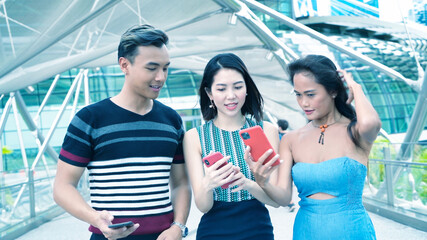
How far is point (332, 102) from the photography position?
2582mm

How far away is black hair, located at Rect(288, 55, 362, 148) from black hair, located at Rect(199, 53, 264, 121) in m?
0.28

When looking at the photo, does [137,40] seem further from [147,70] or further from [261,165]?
[261,165]

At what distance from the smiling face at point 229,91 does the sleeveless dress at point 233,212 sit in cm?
22

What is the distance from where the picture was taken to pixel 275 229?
24.0 feet

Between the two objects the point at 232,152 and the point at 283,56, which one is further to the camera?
the point at 283,56

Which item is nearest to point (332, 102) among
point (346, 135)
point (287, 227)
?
point (346, 135)

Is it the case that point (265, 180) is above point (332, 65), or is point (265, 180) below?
below

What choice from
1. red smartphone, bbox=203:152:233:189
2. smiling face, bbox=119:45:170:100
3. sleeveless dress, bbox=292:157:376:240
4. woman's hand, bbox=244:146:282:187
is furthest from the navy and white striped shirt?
sleeveless dress, bbox=292:157:376:240

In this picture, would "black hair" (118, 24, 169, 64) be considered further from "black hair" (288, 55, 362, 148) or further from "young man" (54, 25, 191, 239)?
"black hair" (288, 55, 362, 148)

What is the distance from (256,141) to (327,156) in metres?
0.64

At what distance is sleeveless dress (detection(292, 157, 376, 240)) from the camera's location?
2355mm

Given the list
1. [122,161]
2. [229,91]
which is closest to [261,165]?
[229,91]

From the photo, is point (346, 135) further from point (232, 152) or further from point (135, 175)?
point (135, 175)

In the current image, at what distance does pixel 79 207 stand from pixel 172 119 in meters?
0.80
